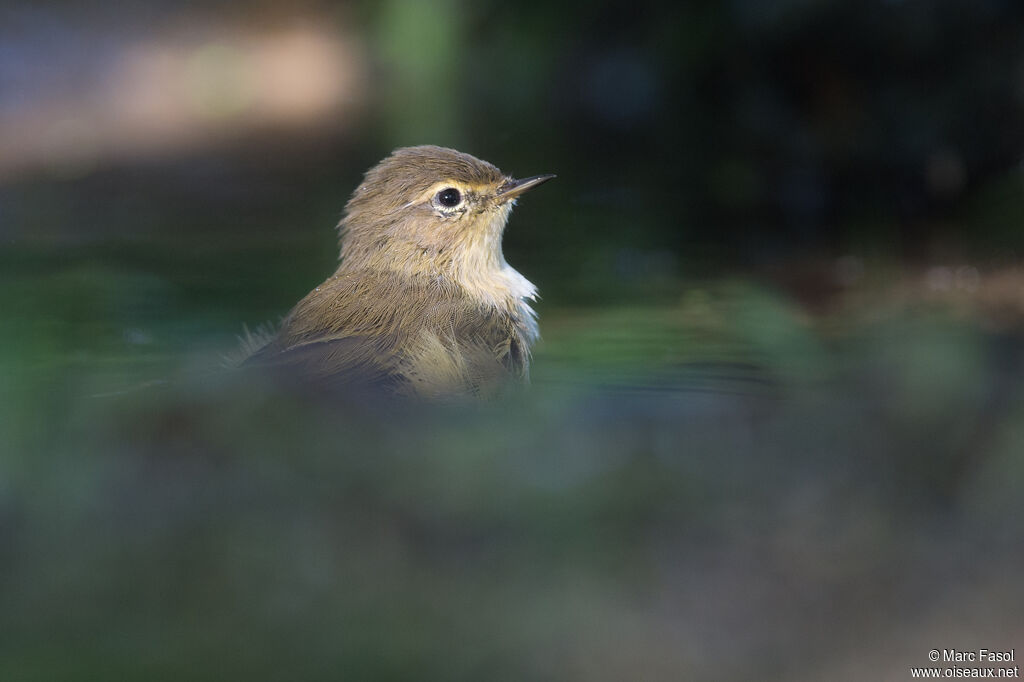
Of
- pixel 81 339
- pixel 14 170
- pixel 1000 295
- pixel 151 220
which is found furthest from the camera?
pixel 14 170

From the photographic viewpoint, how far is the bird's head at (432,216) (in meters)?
2.09

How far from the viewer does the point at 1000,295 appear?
2.42 meters

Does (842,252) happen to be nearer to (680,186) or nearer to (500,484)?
(680,186)

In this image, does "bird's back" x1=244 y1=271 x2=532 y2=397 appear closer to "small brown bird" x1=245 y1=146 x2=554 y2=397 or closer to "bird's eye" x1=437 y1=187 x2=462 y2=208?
"small brown bird" x1=245 y1=146 x2=554 y2=397

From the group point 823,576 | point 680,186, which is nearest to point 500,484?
point 823,576

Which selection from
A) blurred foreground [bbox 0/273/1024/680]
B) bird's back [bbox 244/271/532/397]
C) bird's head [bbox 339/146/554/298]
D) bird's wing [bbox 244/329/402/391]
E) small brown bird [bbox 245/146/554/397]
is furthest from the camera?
bird's head [bbox 339/146/554/298]

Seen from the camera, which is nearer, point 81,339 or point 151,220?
point 81,339

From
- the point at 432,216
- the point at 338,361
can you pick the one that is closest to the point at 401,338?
the point at 338,361

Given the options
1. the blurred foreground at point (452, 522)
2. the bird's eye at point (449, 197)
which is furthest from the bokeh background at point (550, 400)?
the bird's eye at point (449, 197)

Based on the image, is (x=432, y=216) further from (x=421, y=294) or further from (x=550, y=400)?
(x=550, y=400)

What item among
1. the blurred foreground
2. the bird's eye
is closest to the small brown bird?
the bird's eye

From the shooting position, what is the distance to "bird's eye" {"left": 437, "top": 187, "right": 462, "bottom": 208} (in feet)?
6.95

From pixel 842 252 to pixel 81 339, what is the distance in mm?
2353

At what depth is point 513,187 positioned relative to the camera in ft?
7.07
